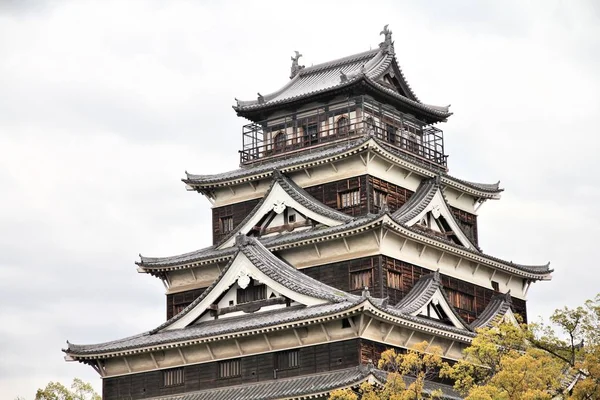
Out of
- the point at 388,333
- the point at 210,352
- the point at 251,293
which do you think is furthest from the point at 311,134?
the point at 388,333

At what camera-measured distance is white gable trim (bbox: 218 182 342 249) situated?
53688mm

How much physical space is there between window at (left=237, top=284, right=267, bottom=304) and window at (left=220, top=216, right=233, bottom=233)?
24.3 feet

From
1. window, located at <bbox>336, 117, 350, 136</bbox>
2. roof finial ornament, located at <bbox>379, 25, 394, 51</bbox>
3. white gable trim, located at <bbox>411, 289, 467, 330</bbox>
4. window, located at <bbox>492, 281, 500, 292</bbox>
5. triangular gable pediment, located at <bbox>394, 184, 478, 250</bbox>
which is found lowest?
white gable trim, located at <bbox>411, 289, 467, 330</bbox>

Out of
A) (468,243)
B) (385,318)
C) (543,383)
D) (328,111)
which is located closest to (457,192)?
(468,243)

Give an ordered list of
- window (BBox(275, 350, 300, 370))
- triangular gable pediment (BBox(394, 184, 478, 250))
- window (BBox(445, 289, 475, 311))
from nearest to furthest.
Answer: window (BBox(275, 350, 300, 370)) → triangular gable pediment (BBox(394, 184, 478, 250)) → window (BBox(445, 289, 475, 311))

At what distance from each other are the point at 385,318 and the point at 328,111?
15.1m

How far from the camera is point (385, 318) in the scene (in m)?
46.6

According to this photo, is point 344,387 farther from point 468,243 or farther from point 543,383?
point 468,243

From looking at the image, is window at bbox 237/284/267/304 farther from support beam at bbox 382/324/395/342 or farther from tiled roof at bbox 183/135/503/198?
Result: tiled roof at bbox 183/135/503/198

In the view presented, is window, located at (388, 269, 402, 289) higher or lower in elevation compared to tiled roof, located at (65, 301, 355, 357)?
higher

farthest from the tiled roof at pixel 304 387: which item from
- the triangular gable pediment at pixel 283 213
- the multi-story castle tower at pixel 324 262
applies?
the triangular gable pediment at pixel 283 213

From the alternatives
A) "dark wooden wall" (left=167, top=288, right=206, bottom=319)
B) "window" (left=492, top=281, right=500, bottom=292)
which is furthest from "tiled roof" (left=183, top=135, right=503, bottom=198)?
"dark wooden wall" (left=167, top=288, right=206, bottom=319)

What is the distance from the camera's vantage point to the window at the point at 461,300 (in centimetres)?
5562

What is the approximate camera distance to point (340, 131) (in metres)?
57.2
